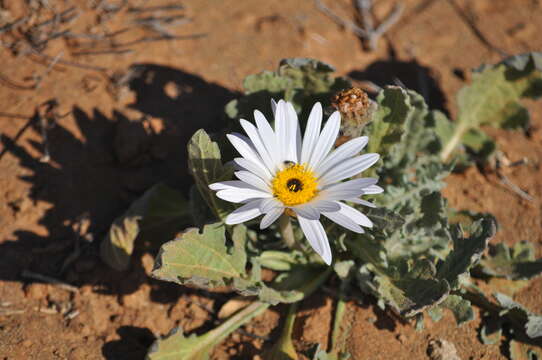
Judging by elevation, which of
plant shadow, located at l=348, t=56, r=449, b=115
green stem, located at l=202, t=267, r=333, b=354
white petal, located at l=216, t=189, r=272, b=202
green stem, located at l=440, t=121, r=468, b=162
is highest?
white petal, located at l=216, t=189, r=272, b=202

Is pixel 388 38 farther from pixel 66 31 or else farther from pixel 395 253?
pixel 66 31

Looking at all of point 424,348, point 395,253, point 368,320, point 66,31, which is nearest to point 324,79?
point 395,253

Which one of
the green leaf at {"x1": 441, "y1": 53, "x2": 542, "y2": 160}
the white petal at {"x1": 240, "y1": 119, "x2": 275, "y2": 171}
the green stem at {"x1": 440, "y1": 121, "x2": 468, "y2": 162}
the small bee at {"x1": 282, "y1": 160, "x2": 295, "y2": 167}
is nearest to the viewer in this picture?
the white petal at {"x1": 240, "y1": 119, "x2": 275, "y2": 171}

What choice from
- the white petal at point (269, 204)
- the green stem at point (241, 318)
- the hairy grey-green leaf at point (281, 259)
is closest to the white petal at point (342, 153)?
the white petal at point (269, 204)

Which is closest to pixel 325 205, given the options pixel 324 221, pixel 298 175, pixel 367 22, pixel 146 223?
pixel 298 175

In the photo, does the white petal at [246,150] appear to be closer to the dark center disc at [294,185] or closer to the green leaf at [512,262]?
the dark center disc at [294,185]

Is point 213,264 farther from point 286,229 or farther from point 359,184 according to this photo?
point 359,184

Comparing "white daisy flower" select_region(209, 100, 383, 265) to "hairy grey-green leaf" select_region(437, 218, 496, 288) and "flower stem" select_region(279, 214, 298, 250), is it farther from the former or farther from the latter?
"hairy grey-green leaf" select_region(437, 218, 496, 288)

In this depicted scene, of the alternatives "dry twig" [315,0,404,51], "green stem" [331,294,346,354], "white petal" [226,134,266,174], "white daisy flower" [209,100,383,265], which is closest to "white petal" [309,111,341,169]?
"white daisy flower" [209,100,383,265]
